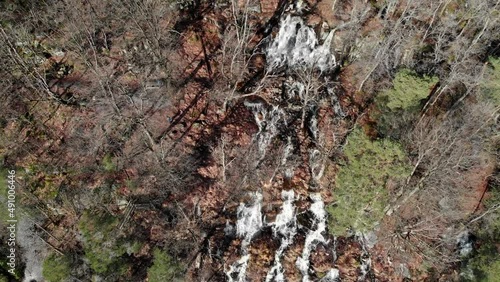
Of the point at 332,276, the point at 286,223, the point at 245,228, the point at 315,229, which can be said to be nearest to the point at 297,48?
the point at 286,223

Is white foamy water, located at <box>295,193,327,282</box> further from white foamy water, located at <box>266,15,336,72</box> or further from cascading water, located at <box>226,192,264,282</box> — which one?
white foamy water, located at <box>266,15,336,72</box>

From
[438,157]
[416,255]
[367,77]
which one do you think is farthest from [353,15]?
[416,255]

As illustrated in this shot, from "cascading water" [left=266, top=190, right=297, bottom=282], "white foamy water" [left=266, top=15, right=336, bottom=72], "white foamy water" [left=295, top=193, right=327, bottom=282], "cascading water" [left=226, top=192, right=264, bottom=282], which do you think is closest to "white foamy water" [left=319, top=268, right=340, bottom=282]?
"white foamy water" [left=295, top=193, right=327, bottom=282]

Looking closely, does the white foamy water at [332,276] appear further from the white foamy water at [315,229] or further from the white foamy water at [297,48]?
the white foamy water at [297,48]

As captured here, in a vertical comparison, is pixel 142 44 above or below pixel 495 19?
below

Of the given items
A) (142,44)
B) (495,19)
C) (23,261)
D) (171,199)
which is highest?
(495,19)

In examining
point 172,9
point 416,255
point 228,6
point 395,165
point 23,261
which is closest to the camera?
point 395,165

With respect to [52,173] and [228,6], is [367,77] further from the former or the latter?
[52,173]
